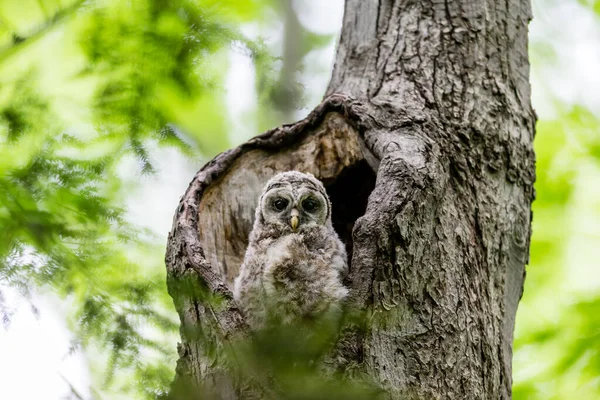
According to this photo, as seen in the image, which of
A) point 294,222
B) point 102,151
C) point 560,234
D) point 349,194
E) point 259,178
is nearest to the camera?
point 102,151

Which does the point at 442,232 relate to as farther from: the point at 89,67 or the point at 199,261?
the point at 89,67

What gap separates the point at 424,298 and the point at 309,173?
1.29 meters

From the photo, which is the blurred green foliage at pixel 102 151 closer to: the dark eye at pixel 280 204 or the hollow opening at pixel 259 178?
the hollow opening at pixel 259 178

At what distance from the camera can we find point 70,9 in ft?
8.27

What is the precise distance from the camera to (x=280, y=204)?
11.5 feet

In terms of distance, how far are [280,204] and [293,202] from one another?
9 cm

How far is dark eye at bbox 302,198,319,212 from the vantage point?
3.50 meters

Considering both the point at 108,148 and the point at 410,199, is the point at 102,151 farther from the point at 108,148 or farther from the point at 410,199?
the point at 410,199

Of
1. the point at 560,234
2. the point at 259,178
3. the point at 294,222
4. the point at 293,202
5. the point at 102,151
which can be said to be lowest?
the point at 102,151

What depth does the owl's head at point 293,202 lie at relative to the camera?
345 centimetres

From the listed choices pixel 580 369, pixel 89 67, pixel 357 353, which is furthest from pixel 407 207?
pixel 580 369

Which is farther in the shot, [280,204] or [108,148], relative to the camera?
[280,204]

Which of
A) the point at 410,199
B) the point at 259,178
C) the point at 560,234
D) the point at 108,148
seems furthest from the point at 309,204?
the point at 560,234

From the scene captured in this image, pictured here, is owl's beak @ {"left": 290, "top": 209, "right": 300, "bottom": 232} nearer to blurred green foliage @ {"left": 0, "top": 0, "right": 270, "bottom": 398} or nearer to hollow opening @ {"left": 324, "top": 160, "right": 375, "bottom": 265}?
hollow opening @ {"left": 324, "top": 160, "right": 375, "bottom": 265}
